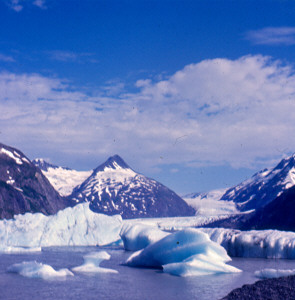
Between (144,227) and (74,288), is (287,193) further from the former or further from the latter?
(74,288)

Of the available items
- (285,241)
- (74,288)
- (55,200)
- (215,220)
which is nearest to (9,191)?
(55,200)

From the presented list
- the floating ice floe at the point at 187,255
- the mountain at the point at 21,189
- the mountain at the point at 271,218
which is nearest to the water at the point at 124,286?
the floating ice floe at the point at 187,255

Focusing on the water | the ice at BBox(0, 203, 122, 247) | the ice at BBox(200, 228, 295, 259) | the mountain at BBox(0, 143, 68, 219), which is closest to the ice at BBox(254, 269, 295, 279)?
the water

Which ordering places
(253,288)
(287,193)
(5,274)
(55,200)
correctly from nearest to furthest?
(253,288), (5,274), (287,193), (55,200)

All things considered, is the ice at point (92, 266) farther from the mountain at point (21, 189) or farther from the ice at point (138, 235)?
the mountain at point (21, 189)

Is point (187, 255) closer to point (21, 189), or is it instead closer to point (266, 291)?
point (266, 291)
